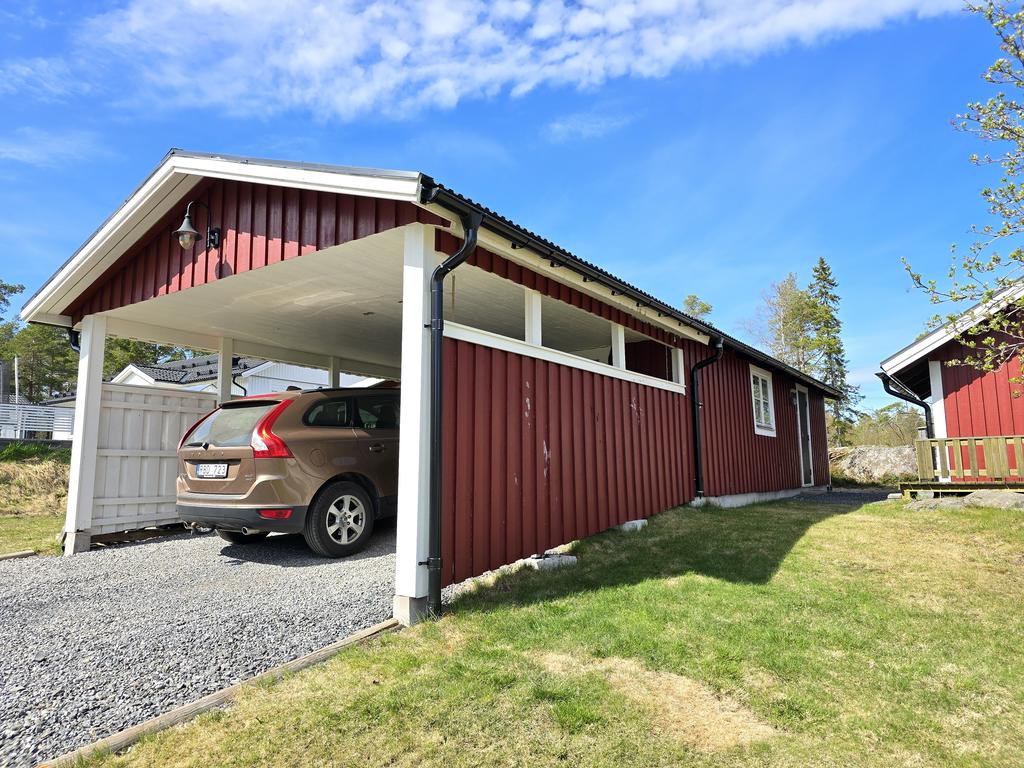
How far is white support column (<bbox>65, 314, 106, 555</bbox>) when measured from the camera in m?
6.57

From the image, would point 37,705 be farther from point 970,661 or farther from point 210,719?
point 970,661

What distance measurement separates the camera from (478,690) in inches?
108

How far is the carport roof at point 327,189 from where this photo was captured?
3.95 meters

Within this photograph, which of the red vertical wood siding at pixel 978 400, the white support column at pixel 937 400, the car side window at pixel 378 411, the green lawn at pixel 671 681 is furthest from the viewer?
the white support column at pixel 937 400

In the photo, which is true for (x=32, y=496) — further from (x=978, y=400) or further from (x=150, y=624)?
(x=978, y=400)

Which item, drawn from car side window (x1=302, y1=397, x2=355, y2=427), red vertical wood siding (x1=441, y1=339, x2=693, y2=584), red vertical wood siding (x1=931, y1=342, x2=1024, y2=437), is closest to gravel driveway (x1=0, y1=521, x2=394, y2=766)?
red vertical wood siding (x1=441, y1=339, x2=693, y2=584)

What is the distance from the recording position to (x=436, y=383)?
4105mm

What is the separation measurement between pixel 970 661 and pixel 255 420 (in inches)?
218

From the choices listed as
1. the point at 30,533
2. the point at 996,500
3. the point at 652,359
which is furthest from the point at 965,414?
the point at 30,533

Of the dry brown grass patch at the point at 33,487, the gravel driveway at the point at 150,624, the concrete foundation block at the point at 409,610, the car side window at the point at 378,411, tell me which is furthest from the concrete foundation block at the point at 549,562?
the dry brown grass patch at the point at 33,487

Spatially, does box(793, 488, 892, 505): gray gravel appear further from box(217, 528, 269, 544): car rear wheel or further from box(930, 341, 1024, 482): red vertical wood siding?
box(217, 528, 269, 544): car rear wheel

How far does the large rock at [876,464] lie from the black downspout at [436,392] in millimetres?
17212

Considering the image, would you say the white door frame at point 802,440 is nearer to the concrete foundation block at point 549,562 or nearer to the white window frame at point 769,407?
the white window frame at point 769,407

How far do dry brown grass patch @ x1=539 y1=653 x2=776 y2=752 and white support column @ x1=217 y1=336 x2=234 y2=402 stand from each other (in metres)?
6.65
